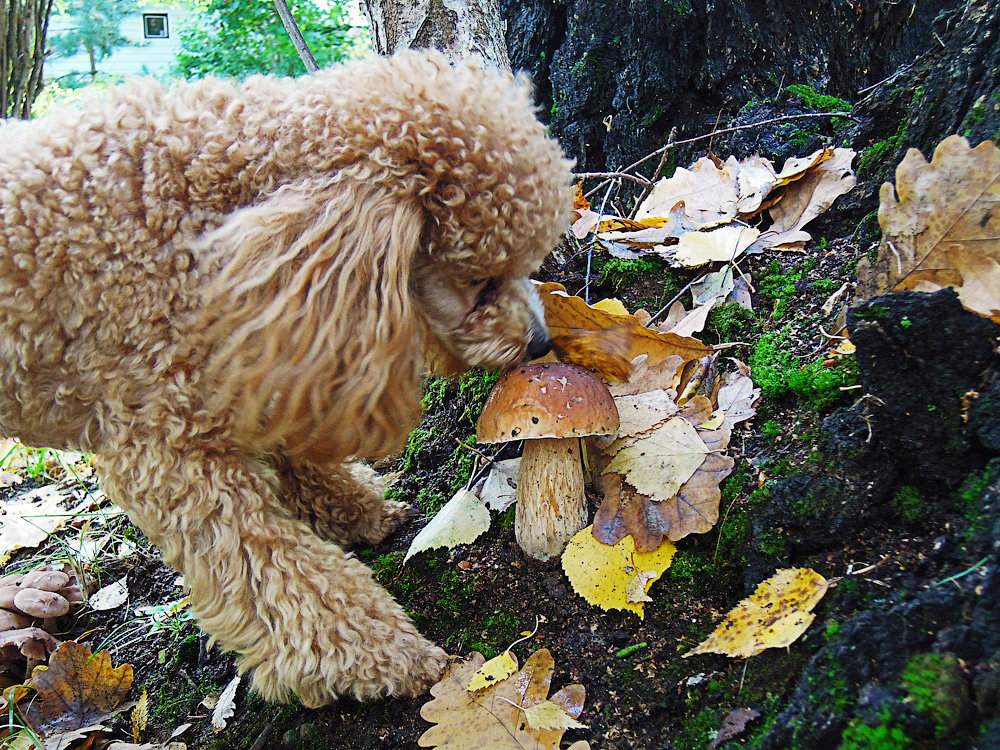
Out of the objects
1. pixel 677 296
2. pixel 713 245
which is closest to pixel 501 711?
pixel 677 296

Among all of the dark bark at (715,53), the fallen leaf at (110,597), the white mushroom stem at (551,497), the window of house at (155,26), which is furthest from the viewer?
the window of house at (155,26)

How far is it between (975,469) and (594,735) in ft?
3.63

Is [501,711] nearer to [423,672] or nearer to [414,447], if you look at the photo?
[423,672]

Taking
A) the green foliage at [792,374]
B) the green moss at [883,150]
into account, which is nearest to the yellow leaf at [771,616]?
the green foliage at [792,374]

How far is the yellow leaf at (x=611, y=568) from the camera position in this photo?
199 cm

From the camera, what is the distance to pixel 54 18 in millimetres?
14367

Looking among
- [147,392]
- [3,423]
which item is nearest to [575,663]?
[147,392]

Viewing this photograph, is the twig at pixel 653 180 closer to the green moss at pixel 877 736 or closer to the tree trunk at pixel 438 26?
the tree trunk at pixel 438 26

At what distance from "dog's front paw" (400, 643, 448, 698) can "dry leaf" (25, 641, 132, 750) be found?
120cm

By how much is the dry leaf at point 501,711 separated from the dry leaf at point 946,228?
1.39m

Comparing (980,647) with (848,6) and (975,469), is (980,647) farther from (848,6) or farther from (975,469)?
(848,6)

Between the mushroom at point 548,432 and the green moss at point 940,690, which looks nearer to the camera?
the green moss at point 940,690

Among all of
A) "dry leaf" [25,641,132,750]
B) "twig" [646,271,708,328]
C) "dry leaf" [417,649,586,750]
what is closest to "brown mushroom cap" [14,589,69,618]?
"dry leaf" [25,641,132,750]

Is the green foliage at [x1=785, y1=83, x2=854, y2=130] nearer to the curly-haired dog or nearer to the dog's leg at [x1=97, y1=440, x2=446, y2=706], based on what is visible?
the curly-haired dog
